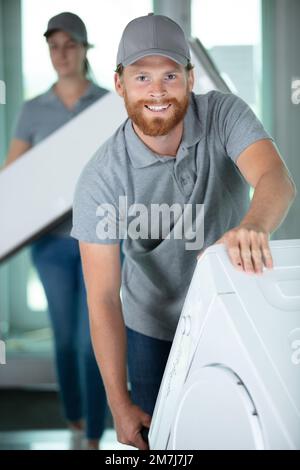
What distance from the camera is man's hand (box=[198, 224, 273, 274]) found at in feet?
3.11

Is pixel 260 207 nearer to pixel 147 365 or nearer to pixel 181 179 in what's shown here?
pixel 181 179

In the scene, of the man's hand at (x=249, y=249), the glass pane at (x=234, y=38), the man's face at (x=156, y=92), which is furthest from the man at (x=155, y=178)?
the glass pane at (x=234, y=38)

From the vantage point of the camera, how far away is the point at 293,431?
85 centimetres

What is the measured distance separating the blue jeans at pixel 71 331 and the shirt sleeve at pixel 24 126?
0.27m

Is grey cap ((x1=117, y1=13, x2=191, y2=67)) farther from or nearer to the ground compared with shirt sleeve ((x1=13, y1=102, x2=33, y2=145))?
farther from the ground

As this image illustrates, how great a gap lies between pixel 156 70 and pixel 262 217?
392 millimetres

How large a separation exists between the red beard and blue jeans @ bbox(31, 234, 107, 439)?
57cm

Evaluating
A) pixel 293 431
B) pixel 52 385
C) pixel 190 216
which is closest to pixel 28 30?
pixel 190 216

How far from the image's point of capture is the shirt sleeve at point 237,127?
131cm

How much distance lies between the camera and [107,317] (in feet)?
4.65

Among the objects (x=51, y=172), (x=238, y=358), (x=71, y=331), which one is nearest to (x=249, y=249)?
(x=238, y=358)

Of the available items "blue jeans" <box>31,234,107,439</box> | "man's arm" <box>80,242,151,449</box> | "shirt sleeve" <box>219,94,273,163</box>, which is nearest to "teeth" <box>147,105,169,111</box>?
"shirt sleeve" <box>219,94,273,163</box>

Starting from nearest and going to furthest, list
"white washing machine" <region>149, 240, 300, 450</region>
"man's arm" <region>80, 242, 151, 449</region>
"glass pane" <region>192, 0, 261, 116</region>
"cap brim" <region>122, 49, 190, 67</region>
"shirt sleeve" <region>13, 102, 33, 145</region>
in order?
1. "white washing machine" <region>149, 240, 300, 450</region>
2. "cap brim" <region>122, 49, 190, 67</region>
3. "man's arm" <region>80, 242, 151, 449</region>
4. "glass pane" <region>192, 0, 261, 116</region>
5. "shirt sleeve" <region>13, 102, 33, 145</region>

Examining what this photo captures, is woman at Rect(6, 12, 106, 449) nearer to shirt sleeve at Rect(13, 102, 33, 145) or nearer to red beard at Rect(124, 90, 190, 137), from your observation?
shirt sleeve at Rect(13, 102, 33, 145)
